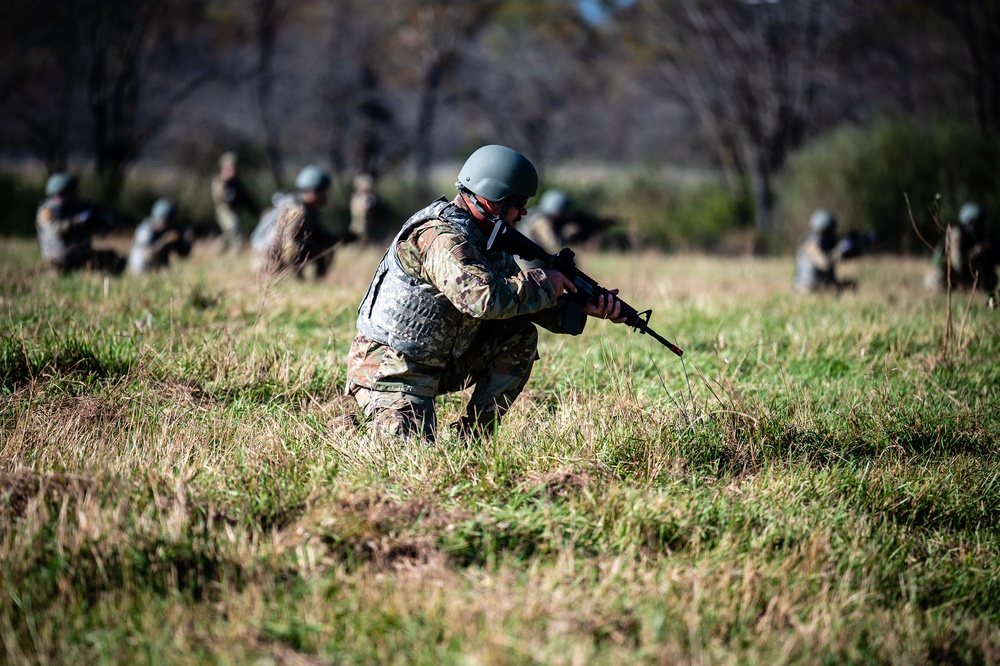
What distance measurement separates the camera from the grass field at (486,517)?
98.4 inches

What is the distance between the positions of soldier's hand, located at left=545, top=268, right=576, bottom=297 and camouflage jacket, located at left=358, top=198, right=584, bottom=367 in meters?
0.04

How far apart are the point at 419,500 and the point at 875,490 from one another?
1.90 meters

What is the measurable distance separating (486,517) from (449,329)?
40.0 inches

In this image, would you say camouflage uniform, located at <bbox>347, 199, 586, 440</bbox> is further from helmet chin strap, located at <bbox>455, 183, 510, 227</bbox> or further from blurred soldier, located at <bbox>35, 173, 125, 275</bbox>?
blurred soldier, located at <bbox>35, 173, 125, 275</bbox>

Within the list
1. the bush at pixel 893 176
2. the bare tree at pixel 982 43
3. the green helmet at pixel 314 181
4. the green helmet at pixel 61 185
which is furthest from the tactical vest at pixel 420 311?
the bare tree at pixel 982 43

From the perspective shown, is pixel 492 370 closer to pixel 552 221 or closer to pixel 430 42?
pixel 552 221

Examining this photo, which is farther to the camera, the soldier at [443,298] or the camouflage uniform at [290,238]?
the camouflage uniform at [290,238]

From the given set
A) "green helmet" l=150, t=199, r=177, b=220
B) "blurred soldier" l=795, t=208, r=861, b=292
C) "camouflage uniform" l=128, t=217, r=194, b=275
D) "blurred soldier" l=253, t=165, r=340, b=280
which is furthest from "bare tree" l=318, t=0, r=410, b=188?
"blurred soldier" l=795, t=208, r=861, b=292

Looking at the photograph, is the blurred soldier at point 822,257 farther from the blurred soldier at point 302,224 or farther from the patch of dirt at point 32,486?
the patch of dirt at point 32,486

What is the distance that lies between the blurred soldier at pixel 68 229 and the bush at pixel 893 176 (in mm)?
12244

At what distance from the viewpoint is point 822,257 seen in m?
9.55

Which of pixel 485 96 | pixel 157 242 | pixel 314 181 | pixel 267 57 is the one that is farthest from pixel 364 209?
pixel 485 96

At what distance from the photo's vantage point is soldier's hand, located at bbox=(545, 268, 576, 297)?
370 centimetres

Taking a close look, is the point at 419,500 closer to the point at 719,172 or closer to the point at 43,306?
the point at 43,306
